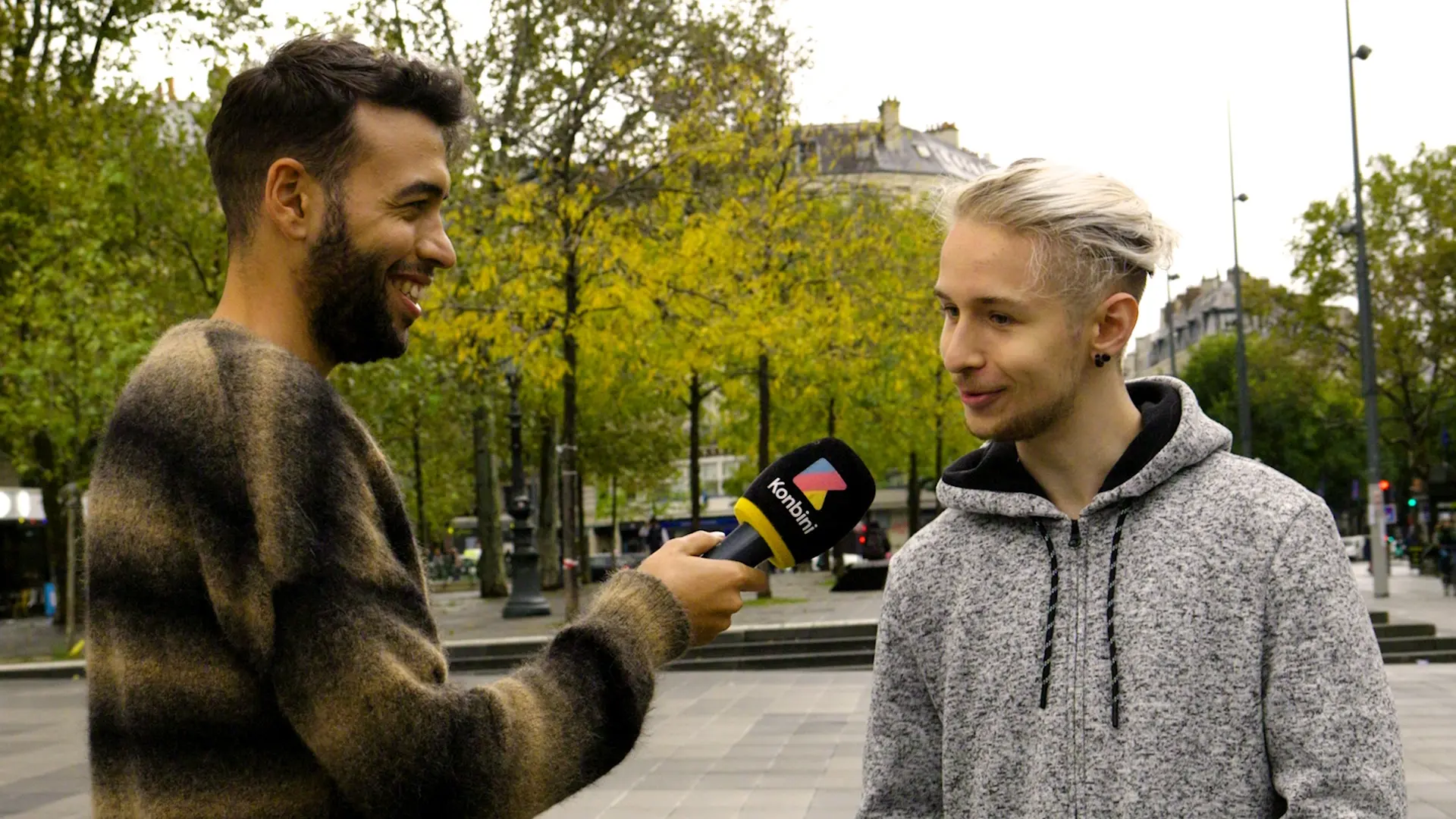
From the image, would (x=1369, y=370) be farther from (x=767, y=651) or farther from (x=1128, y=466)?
(x=1128, y=466)

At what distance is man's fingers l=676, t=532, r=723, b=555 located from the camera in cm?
218

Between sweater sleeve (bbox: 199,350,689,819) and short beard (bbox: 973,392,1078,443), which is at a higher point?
short beard (bbox: 973,392,1078,443)

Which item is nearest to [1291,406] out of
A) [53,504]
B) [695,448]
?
[695,448]

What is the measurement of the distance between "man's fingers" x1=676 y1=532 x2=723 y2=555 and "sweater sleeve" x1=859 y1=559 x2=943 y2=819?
1.25ft

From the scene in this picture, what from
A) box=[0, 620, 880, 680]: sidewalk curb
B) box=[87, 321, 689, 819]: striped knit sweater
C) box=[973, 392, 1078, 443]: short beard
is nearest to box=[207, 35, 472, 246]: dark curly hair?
box=[87, 321, 689, 819]: striped knit sweater

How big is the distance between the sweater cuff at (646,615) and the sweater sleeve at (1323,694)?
31.4 inches

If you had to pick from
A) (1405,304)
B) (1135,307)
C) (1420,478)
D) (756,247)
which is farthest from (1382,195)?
(1135,307)

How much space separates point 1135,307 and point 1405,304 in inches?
1651

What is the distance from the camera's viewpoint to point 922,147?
292ft

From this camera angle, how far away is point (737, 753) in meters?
10.8

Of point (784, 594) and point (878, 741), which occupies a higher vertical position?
point (878, 741)

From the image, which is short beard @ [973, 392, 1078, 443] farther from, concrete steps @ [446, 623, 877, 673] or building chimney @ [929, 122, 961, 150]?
building chimney @ [929, 122, 961, 150]

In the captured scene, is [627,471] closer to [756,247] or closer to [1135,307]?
[756,247]

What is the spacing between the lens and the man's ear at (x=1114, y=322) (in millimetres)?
2404
